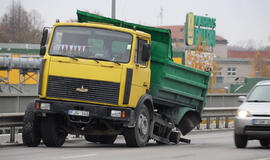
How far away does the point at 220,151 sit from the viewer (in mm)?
12859

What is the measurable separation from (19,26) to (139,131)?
86.4 meters

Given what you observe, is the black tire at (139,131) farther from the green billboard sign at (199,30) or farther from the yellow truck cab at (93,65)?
the green billboard sign at (199,30)

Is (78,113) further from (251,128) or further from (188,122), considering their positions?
(188,122)

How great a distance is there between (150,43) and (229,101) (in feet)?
62.7

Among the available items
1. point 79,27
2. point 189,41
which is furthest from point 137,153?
point 189,41

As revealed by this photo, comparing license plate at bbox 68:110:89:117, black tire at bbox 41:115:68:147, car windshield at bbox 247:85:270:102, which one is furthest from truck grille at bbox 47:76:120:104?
car windshield at bbox 247:85:270:102

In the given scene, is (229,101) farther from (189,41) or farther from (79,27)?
(189,41)

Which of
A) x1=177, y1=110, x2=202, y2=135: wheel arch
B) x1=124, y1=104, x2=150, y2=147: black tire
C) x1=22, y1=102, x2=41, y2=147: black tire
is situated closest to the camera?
x1=22, y1=102, x2=41, y2=147: black tire

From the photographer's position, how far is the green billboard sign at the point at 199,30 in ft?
190

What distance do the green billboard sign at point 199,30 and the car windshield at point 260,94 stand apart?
4302 centimetres

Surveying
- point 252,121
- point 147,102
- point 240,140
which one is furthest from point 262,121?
point 147,102

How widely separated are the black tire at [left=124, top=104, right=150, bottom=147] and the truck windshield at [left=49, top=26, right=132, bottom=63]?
132cm

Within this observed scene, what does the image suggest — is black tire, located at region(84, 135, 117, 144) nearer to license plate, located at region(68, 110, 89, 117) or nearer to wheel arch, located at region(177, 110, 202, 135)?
wheel arch, located at region(177, 110, 202, 135)

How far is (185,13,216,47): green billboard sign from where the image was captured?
58.0m
